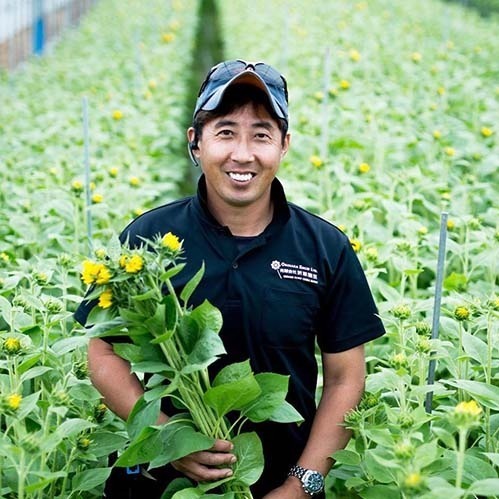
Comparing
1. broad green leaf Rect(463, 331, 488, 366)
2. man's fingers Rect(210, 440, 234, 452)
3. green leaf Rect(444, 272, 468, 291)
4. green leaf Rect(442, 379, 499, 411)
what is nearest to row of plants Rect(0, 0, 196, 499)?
man's fingers Rect(210, 440, 234, 452)

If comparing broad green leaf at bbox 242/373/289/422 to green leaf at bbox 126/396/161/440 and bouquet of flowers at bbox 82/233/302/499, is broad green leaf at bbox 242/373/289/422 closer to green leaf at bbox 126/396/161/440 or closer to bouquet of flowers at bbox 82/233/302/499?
bouquet of flowers at bbox 82/233/302/499

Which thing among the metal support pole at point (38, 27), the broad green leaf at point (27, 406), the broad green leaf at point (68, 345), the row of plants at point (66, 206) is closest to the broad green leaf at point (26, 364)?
the row of plants at point (66, 206)

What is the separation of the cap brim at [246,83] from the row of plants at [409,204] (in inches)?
23.3

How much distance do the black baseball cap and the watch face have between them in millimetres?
740

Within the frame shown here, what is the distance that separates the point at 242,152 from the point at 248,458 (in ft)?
2.00

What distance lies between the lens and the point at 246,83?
1910mm

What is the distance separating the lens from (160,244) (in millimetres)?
1648

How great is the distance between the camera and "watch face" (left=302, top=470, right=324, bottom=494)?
A: 194 cm

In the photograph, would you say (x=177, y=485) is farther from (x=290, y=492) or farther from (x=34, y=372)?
(x=34, y=372)

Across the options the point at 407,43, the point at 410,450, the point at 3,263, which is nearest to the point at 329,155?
the point at 3,263

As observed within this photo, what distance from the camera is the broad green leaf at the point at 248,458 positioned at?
1.81 m

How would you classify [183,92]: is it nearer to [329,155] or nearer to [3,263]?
[329,155]

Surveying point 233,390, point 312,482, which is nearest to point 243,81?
point 233,390

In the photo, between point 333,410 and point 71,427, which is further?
point 333,410
